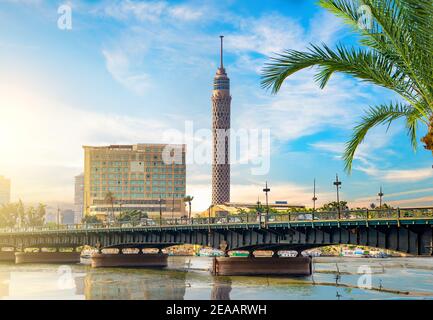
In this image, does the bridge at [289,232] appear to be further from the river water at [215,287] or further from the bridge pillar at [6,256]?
the bridge pillar at [6,256]

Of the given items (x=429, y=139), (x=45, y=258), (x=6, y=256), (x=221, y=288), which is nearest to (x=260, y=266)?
(x=221, y=288)

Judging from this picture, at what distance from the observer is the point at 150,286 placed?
8825cm

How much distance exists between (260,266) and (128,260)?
4239 centimetres

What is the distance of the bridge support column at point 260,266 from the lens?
330 ft

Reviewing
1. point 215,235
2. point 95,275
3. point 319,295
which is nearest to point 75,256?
point 95,275

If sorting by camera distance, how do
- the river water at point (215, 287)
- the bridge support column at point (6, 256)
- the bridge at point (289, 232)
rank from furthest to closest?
the bridge support column at point (6, 256) → the river water at point (215, 287) → the bridge at point (289, 232)

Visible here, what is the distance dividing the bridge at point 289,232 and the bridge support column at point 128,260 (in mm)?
3353

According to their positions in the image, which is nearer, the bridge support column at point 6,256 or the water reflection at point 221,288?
the water reflection at point 221,288

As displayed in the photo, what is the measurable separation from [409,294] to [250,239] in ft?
90.9

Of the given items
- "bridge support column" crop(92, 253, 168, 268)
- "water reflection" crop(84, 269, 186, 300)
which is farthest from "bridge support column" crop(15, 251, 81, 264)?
"water reflection" crop(84, 269, 186, 300)

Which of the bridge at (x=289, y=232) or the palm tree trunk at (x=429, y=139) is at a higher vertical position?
the palm tree trunk at (x=429, y=139)

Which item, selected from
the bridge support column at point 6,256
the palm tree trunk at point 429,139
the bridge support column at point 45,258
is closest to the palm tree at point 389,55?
the palm tree trunk at point 429,139

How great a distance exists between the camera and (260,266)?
102m
